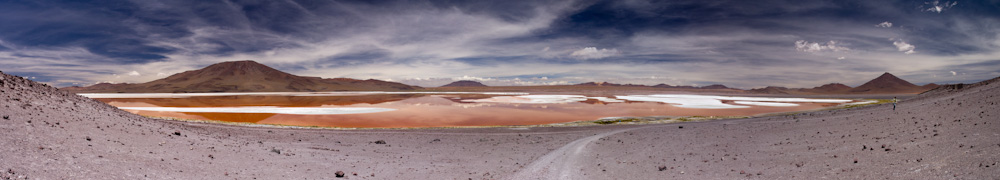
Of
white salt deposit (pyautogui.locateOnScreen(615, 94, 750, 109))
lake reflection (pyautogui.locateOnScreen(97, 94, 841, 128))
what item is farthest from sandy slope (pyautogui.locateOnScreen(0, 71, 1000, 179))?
white salt deposit (pyautogui.locateOnScreen(615, 94, 750, 109))

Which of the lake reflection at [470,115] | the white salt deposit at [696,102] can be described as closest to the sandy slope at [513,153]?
the lake reflection at [470,115]

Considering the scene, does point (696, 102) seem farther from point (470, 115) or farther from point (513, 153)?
point (513, 153)

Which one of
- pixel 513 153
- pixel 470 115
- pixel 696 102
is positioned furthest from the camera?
pixel 696 102

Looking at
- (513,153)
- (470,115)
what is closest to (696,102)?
(470,115)

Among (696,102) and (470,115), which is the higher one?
(696,102)

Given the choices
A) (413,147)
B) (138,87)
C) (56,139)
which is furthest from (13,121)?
(138,87)

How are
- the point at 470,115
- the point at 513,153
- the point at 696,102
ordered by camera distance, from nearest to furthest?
the point at 513,153 → the point at 470,115 → the point at 696,102

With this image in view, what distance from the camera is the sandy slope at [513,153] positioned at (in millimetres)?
6133

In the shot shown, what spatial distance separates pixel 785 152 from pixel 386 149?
1037cm

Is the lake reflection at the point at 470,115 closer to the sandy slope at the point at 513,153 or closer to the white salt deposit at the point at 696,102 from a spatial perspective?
the white salt deposit at the point at 696,102

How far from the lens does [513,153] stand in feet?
39.8

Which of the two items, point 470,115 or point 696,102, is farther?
point 696,102

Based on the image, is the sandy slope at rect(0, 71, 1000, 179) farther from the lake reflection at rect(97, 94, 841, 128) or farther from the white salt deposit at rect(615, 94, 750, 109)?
the white salt deposit at rect(615, 94, 750, 109)

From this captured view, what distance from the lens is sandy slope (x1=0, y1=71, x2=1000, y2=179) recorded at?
613 cm
